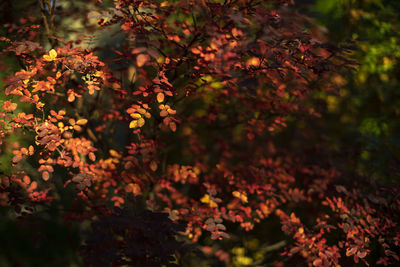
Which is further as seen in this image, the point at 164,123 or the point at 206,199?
the point at 206,199

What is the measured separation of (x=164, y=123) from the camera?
7.99 ft

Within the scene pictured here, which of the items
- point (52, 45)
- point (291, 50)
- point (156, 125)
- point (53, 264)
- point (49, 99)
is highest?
point (291, 50)

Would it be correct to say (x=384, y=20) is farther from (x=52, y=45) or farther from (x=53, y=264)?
(x=53, y=264)

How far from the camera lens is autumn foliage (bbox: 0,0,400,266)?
2090mm

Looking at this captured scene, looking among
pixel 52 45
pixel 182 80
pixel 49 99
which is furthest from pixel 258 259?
pixel 52 45

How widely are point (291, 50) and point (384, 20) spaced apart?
3.16 metres

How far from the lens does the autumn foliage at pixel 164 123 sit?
2.09 m

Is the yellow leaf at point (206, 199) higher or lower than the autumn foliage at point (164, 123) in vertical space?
lower

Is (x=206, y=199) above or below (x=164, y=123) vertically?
below

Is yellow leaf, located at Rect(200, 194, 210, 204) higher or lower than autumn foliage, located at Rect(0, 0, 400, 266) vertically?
lower

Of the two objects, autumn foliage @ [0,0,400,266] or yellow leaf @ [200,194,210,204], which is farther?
yellow leaf @ [200,194,210,204]

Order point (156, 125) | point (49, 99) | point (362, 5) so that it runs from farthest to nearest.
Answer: point (362, 5), point (156, 125), point (49, 99)

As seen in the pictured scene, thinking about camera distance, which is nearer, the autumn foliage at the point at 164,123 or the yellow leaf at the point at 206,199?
the autumn foliage at the point at 164,123

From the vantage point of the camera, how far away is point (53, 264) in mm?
4023
